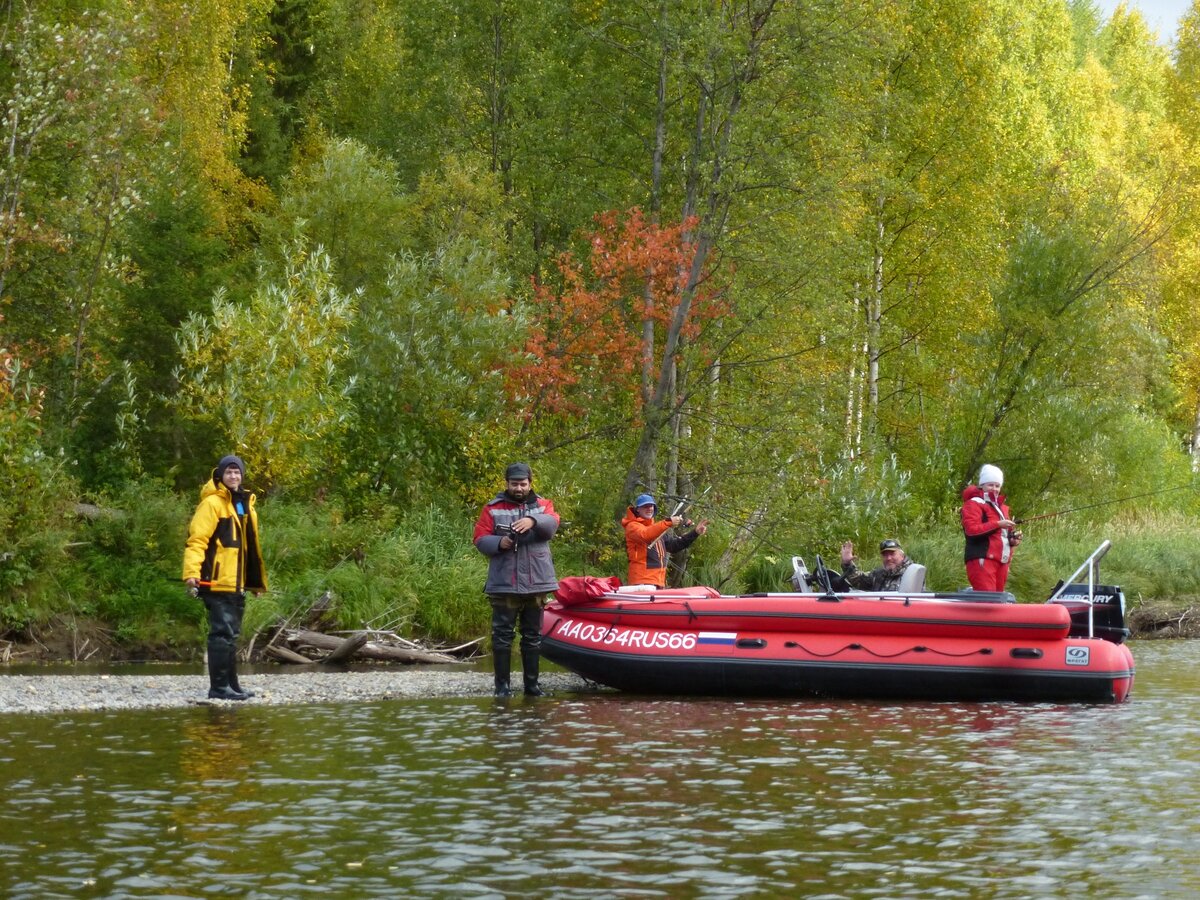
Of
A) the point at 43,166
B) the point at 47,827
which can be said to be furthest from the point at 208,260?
the point at 47,827

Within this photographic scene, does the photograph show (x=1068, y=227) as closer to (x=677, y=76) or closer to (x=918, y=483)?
(x=918, y=483)

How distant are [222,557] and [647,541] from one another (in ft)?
15.3

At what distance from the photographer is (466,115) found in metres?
34.8

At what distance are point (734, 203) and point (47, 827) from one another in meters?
17.2

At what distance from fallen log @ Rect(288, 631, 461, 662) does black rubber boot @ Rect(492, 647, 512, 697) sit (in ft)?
13.4

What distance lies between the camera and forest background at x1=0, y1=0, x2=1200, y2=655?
22.3m

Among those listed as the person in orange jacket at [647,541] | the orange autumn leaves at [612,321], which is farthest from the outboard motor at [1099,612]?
the orange autumn leaves at [612,321]

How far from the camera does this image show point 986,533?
16.5 meters

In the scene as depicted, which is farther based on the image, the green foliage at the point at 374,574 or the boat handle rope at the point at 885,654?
the green foliage at the point at 374,574

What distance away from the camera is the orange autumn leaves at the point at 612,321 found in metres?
24.5

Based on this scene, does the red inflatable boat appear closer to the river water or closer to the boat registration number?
the boat registration number

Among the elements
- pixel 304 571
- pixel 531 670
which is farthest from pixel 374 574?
pixel 531 670

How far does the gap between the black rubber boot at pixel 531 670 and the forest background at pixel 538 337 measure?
5.19 metres

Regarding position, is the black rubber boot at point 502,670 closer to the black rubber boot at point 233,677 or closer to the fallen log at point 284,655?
the black rubber boot at point 233,677
